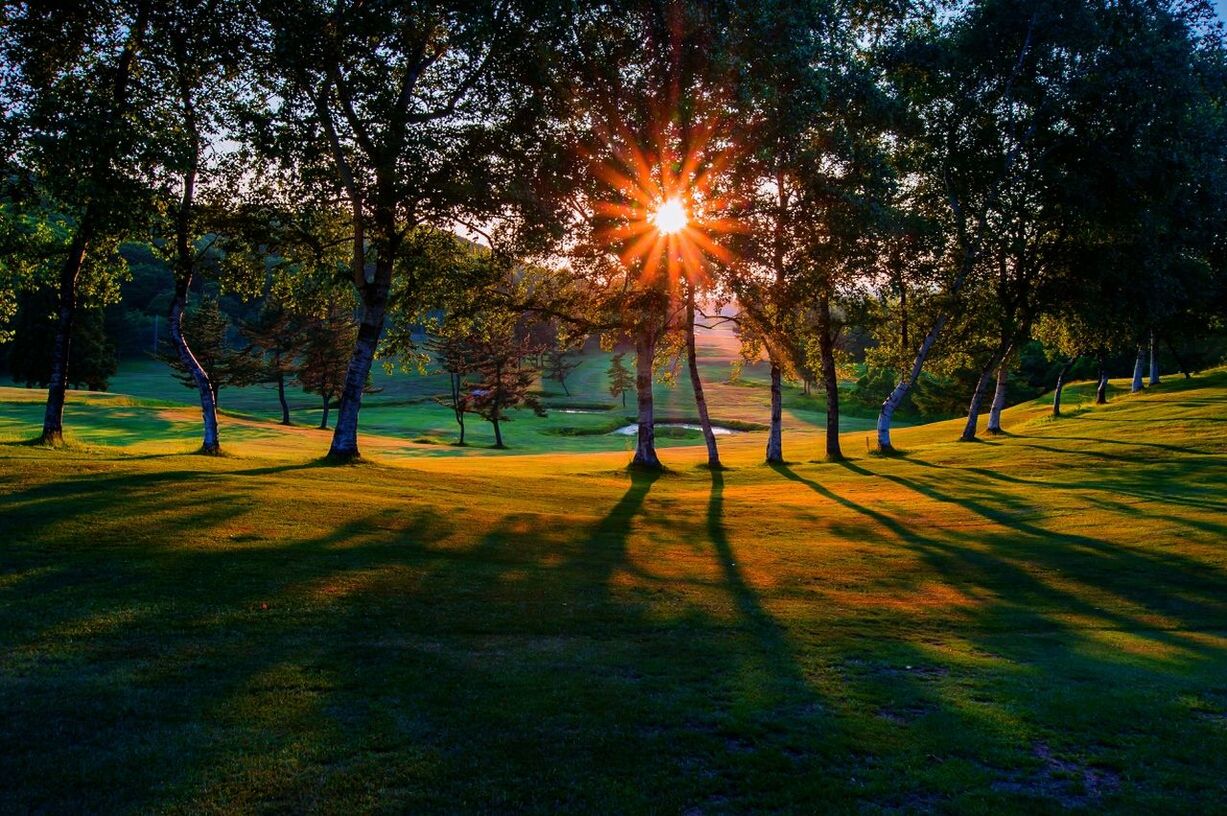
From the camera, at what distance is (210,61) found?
23438 millimetres

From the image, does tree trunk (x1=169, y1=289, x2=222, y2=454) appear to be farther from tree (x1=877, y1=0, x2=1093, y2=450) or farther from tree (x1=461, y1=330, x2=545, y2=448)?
tree (x1=461, y1=330, x2=545, y2=448)

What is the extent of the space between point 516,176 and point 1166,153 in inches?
1137

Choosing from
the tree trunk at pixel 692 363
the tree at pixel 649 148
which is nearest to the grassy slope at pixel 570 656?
the tree at pixel 649 148

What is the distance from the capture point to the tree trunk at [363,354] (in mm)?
25609

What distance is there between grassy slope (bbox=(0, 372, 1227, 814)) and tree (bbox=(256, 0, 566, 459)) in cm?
890

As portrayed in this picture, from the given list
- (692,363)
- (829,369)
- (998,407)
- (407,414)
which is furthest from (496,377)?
(998,407)

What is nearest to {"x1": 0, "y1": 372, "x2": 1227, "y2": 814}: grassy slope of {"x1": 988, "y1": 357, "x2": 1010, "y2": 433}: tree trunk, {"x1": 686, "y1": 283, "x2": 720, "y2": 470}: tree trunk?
{"x1": 686, "y1": 283, "x2": 720, "y2": 470}: tree trunk

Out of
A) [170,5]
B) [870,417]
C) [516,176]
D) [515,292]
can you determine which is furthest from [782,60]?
[870,417]

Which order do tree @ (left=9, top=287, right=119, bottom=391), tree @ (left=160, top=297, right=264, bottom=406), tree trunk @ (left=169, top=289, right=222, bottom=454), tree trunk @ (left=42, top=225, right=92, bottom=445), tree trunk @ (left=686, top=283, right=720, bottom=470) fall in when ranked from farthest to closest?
tree @ (left=9, top=287, right=119, bottom=391), tree @ (left=160, top=297, right=264, bottom=406), tree trunk @ (left=686, top=283, right=720, bottom=470), tree trunk @ (left=169, top=289, right=222, bottom=454), tree trunk @ (left=42, top=225, right=92, bottom=445)

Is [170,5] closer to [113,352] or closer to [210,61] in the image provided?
[210,61]

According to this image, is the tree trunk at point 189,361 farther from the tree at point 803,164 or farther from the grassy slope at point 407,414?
the tree at point 803,164

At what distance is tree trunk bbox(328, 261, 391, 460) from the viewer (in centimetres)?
2561

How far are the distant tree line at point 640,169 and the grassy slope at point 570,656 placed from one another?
8.44 m

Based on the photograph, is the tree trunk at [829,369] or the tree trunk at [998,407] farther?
the tree trunk at [998,407]
